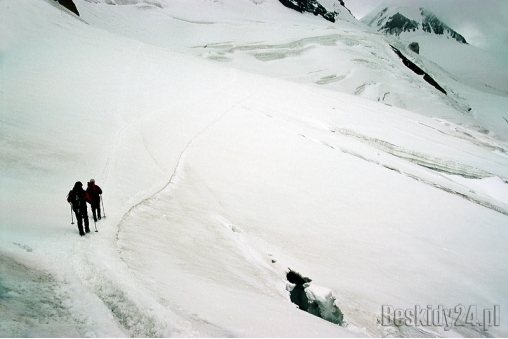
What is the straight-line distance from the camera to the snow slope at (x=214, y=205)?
503 centimetres

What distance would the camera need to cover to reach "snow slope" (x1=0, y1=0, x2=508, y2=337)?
198 inches

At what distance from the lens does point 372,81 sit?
42.3 meters

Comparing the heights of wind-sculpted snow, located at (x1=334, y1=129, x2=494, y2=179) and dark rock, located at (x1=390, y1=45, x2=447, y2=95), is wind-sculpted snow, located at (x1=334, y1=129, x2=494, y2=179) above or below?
below

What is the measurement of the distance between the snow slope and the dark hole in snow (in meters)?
0.16

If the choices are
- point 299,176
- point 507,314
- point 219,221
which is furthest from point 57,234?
point 507,314

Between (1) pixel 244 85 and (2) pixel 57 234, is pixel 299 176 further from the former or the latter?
(1) pixel 244 85

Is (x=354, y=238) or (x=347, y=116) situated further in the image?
(x=347, y=116)

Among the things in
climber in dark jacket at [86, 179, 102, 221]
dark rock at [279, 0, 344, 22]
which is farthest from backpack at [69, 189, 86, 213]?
dark rock at [279, 0, 344, 22]

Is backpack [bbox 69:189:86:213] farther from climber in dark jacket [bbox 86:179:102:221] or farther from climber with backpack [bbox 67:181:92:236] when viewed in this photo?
climber in dark jacket [bbox 86:179:102:221]

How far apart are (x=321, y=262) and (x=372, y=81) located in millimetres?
39984

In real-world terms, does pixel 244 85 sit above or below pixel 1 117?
above

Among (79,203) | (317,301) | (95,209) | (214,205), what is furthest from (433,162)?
(79,203)

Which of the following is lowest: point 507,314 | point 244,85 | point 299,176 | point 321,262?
point 507,314

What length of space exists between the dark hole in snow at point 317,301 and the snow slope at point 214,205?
16 centimetres
